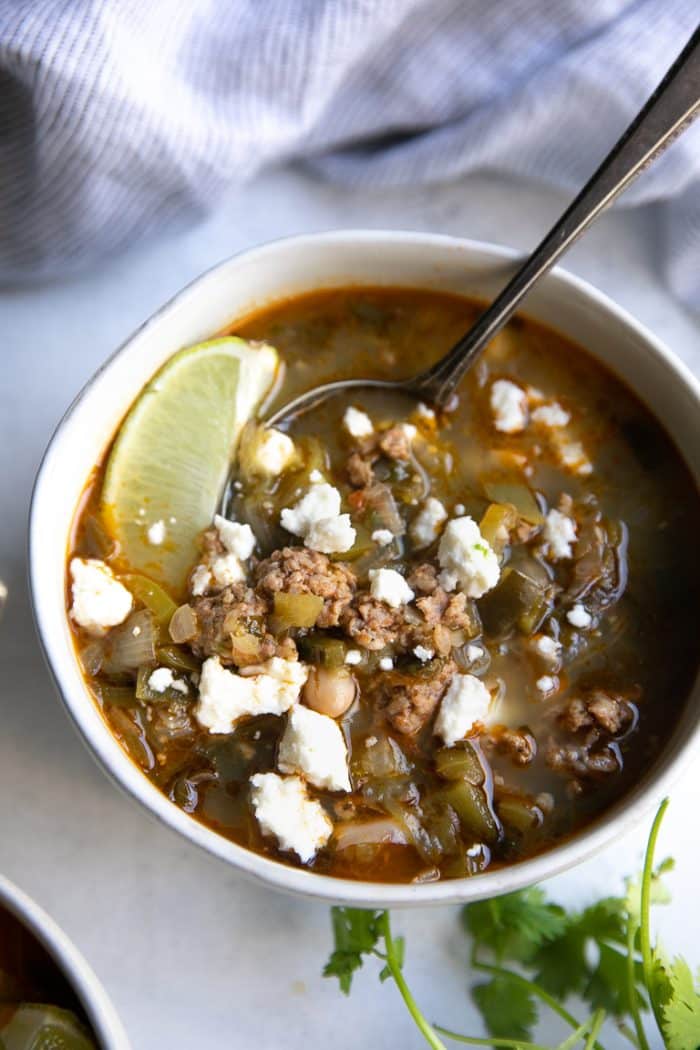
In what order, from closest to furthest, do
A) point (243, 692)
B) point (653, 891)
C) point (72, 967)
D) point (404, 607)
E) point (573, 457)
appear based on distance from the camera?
point (72, 967), point (243, 692), point (404, 607), point (573, 457), point (653, 891)

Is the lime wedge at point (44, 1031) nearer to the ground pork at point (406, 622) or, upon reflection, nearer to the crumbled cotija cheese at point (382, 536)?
the ground pork at point (406, 622)

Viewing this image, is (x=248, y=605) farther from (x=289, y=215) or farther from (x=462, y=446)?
(x=289, y=215)

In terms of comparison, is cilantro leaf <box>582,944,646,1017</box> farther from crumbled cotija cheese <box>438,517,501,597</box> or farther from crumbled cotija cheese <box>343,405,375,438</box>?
crumbled cotija cheese <box>343,405,375,438</box>

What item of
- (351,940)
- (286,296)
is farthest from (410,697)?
(286,296)

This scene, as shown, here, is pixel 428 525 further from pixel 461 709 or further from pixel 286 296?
pixel 286 296

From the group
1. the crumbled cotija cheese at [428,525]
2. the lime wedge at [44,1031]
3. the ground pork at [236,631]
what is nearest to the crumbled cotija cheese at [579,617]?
the crumbled cotija cheese at [428,525]

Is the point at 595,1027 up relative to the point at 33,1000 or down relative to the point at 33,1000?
up
